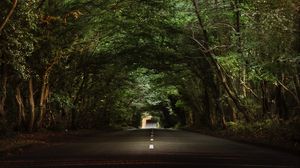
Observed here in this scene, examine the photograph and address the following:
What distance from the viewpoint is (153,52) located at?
40125mm

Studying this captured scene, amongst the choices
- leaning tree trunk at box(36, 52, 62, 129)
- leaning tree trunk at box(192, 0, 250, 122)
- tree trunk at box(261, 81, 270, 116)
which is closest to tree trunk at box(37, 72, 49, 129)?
leaning tree trunk at box(36, 52, 62, 129)

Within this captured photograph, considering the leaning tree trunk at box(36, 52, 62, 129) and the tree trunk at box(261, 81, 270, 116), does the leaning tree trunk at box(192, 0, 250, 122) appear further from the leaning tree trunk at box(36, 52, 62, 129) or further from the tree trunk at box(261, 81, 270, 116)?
the leaning tree trunk at box(36, 52, 62, 129)

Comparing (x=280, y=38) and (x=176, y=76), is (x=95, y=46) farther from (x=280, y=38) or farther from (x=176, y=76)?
(x=280, y=38)

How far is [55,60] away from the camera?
97.2 feet

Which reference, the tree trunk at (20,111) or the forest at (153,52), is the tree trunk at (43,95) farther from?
the tree trunk at (20,111)

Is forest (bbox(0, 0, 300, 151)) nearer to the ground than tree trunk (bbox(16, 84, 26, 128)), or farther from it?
farther from it

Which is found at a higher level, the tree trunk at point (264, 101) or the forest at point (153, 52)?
the forest at point (153, 52)

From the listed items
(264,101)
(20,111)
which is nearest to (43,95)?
(20,111)

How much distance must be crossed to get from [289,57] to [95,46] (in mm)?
19587

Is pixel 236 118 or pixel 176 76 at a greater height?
pixel 176 76

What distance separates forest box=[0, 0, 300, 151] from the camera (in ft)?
68.9

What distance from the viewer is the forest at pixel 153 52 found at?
21.0 m

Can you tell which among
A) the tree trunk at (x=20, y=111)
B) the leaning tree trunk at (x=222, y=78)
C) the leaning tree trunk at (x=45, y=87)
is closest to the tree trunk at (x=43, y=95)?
the leaning tree trunk at (x=45, y=87)

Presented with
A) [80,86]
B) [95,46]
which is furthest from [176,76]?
[95,46]
